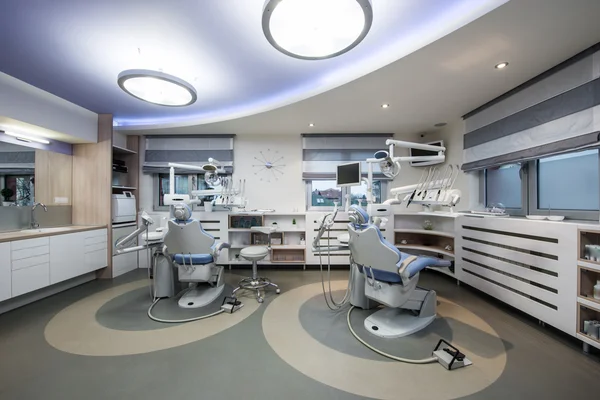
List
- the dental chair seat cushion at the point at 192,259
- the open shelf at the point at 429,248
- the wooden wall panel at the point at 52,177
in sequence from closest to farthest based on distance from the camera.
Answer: the dental chair seat cushion at the point at 192,259 → the wooden wall panel at the point at 52,177 → the open shelf at the point at 429,248

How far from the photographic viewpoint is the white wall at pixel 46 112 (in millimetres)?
2533

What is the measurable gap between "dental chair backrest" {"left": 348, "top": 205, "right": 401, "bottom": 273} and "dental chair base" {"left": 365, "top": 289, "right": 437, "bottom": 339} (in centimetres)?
61

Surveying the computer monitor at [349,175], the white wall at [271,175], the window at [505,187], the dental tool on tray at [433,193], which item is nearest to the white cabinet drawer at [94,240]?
the white wall at [271,175]

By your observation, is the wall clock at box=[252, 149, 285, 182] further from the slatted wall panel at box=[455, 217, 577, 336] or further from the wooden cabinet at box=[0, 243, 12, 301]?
the wooden cabinet at box=[0, 243, 12, 301]

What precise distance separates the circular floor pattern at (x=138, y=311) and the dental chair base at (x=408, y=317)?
1.73 metres

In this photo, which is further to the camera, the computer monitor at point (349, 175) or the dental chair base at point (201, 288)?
the computer monitor at point (349, 175)

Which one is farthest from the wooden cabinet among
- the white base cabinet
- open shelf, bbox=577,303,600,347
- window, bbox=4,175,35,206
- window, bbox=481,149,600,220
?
window, bbox=481,149,600,220

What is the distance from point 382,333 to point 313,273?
6.23 ft

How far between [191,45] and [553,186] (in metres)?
4.18

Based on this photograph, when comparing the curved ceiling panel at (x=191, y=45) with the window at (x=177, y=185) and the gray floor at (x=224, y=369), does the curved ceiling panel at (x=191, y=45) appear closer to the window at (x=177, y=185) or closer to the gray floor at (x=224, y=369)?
the window at (x=177, y=185)

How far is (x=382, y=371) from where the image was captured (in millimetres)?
1630

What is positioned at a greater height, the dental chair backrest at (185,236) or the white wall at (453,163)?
the white wall at (453,163)

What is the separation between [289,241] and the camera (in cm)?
429

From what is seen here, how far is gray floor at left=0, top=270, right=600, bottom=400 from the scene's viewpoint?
57.2 inches
